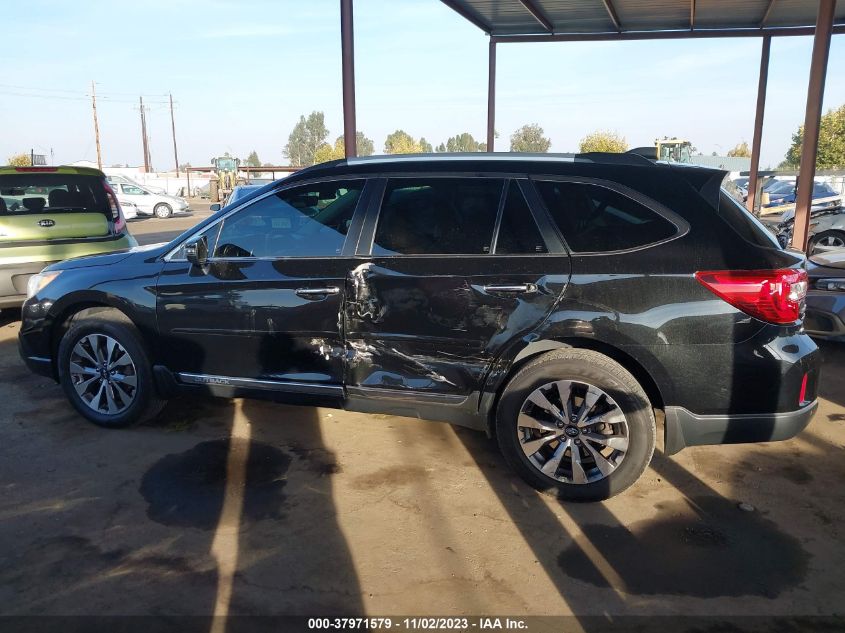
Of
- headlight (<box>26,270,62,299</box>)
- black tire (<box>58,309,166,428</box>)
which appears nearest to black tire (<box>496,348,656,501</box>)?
black tire (<box>58,309,166,428</box>)

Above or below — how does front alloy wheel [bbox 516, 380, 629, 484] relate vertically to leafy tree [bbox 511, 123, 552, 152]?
below

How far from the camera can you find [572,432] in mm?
3551

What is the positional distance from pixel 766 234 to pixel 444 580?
2.47m

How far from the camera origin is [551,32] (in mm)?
13930

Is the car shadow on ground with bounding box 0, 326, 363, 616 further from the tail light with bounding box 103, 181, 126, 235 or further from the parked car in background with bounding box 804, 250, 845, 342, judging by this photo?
the parked car in background with bounding box 804, 250, 845, 342

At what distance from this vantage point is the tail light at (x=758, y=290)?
322 centimetres

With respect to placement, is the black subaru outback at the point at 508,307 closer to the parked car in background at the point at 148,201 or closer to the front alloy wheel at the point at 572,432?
the front alloy wheel at the point at 572,432

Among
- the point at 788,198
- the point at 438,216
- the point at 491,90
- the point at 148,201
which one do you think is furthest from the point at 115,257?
the point at 148,201

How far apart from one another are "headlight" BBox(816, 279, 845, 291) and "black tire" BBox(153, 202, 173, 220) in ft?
99.3

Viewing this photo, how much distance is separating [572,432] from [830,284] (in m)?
3.82

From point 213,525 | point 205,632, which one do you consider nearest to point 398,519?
point 213,525

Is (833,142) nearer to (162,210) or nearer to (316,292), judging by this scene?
(162,210)

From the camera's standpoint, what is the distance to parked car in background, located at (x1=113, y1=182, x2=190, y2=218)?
31.2 metres

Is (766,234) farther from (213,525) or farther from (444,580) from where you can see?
(213,525)
